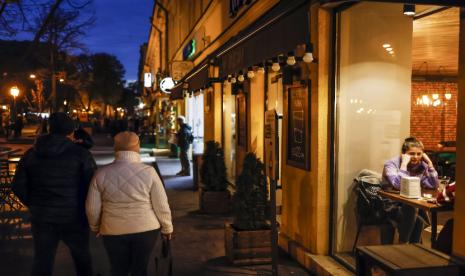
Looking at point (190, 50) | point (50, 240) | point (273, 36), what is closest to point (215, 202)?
point (273, 36)

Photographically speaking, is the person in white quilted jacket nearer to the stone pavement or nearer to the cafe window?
the stone pavement

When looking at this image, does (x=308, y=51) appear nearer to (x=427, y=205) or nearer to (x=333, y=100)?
(x=333, y=100)

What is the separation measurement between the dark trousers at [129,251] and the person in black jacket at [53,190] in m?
0.56

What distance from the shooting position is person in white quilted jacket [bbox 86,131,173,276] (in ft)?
13.7

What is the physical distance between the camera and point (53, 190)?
15.1ft

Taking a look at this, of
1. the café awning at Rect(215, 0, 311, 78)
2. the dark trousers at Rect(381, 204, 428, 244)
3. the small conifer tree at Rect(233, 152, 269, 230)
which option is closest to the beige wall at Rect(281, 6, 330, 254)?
the café awning at Rect(215, 0, 311, 78)

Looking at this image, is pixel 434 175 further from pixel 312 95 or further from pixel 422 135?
pixel 422 135

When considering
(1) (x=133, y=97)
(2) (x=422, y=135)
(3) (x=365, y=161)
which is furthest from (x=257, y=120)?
(1) (x=133, y=97)

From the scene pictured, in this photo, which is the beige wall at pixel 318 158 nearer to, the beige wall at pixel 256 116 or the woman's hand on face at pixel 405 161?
the woman's hand on face at pixel 405 161

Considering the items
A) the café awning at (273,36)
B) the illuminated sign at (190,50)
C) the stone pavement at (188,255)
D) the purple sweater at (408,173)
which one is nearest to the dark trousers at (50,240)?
the stone pavement at (188,255)

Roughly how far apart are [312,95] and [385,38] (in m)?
1.15

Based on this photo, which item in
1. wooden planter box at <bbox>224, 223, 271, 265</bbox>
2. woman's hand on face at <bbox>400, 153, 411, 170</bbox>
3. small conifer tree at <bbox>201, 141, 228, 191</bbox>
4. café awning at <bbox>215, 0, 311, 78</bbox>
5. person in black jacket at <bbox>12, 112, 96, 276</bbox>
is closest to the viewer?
person in black jacket at <bbox>12, 112, 96, 276</bbox>

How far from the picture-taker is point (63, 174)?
4598mm

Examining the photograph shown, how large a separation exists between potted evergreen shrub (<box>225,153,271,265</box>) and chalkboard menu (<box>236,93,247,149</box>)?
4.24 m
